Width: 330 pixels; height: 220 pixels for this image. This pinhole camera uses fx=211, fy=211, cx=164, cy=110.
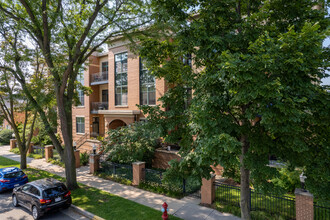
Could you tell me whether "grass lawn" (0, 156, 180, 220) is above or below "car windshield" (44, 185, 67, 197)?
Answer: below

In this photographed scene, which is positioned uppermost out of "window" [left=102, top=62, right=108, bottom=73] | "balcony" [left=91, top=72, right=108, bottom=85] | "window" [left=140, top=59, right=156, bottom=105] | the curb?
"window" [left=102, top=62, right=108, bottom=73]

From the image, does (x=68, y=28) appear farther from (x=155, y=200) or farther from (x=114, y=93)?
(x=114, y=93)

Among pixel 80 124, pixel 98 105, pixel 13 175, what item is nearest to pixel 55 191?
pixel 13 175

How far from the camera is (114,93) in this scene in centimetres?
2250

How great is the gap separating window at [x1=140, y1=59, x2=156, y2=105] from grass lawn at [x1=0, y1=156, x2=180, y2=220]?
9.51 m

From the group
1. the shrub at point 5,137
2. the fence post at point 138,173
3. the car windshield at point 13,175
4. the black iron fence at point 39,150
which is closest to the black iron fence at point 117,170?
the fence post at point 138,173

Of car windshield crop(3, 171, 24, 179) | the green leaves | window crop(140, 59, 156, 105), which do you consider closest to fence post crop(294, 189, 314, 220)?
the green leaves

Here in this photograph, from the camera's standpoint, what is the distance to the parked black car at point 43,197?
903 cm

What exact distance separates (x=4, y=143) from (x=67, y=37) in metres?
30.5

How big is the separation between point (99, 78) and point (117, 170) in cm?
1398

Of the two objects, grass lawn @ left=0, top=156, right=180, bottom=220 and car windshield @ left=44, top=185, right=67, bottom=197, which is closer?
grass lawn @ left=0, top=156, right=180, bottom=220

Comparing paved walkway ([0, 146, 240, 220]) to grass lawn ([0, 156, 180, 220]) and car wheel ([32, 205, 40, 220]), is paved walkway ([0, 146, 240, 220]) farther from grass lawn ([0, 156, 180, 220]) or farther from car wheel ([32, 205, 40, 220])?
car wheel ([32, 205, 40, 220])

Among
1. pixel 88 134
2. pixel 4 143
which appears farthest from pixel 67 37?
pixel 4 143

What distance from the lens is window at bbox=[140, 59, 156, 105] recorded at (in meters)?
19.5
